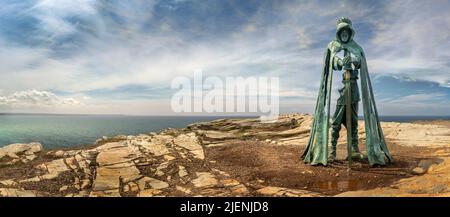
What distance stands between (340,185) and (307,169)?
→ 1981mm

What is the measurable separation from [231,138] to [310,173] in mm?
9144

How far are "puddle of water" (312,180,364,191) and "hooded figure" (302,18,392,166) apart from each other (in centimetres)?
180

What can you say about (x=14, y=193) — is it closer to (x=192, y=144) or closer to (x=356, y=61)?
(x=192, y=144)

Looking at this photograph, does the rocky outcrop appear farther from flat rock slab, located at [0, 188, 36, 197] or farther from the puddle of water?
the puddle of water

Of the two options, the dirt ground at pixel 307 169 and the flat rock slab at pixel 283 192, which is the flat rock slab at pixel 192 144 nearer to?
the dirt ground at pixel 307 169

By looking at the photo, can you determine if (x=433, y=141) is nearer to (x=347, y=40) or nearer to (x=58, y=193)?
(x=347, y=40)

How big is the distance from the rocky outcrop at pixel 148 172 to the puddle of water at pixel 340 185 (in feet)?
2.31

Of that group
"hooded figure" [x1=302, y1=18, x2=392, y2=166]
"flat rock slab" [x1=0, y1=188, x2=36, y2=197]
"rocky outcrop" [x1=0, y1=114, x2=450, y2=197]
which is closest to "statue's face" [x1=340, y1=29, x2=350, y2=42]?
"hooded figure" [x1=302, y1=18, x2=392, y2=166]

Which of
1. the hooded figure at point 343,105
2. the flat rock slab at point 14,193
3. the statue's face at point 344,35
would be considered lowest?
the flat rock slab at point 14,193

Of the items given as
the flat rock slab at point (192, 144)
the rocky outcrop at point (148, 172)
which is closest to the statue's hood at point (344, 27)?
the rocky outcrop at point (148, 172)

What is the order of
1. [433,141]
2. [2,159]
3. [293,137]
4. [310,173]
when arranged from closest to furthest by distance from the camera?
[310,173] < [2,159] < [433,141] < [293,137]

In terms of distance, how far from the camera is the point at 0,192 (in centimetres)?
898

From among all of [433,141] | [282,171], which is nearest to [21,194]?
[282,171]

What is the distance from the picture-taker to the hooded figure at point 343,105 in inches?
450
